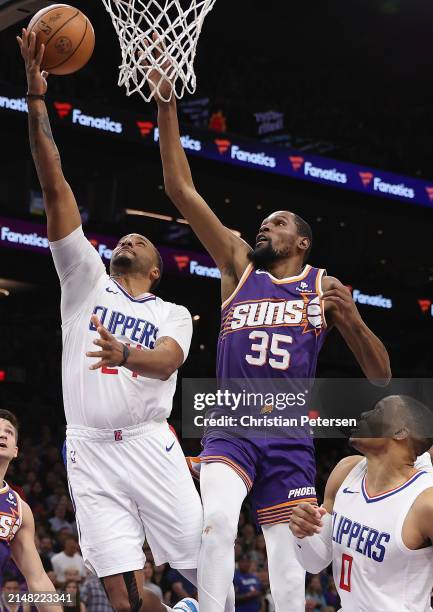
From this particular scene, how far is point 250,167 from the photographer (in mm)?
15906

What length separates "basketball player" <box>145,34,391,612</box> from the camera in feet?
13.6

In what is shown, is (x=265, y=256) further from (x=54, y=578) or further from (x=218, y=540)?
(x=54, y=578)

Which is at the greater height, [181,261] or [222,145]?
[222,145]

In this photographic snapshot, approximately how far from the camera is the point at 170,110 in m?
4.73

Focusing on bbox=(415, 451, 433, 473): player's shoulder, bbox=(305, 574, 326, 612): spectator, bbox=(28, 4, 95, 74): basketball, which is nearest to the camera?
bbox=(415, 451, 433, 473): player's shoulder

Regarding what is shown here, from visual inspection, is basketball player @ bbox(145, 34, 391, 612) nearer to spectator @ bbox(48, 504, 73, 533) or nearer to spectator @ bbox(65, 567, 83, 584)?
spectator @ bbox(65, 567, 83, 584)

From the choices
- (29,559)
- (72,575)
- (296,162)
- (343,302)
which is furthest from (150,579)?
(296,162)

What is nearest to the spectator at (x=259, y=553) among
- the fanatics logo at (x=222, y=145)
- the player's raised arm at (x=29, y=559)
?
the player's raised arm at (x=29, y=559)

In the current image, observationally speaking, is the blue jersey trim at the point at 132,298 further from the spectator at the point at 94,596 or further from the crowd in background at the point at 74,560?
the spectator at the point at 94,596

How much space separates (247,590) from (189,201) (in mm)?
6346

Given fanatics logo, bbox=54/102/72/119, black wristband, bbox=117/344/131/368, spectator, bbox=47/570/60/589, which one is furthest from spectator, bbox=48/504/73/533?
black wristband, bbox=117/344/131/368

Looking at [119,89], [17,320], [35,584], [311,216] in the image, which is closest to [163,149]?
[35,584]

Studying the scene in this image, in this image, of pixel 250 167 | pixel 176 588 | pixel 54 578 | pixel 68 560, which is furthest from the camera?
pixel 250 167

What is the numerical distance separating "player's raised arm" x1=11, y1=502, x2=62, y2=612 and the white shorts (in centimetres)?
103
